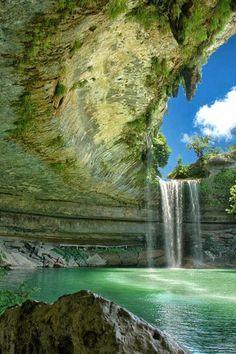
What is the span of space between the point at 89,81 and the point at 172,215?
54.6 ft

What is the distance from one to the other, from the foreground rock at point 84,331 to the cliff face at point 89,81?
489 cm

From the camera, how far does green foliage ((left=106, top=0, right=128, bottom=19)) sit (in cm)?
669

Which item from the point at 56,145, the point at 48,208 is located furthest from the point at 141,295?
the point at 48,208

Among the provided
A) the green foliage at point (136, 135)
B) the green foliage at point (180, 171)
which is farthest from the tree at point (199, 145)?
the green foliage at point (136, 135)

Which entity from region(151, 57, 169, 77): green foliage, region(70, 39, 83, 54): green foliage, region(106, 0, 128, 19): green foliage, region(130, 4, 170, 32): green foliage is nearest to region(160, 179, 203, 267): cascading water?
region(151, 57, 169, 77): green foliage

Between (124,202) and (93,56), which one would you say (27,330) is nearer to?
(93,56)

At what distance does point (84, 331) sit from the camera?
2.49 m

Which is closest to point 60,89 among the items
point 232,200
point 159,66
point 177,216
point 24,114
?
point 24,114

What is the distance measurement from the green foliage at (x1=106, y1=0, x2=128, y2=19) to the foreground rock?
542cm

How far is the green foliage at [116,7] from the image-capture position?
6694 mm

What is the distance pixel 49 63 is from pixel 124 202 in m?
16.0

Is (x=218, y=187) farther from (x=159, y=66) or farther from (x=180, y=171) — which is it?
(x=159, y=66)

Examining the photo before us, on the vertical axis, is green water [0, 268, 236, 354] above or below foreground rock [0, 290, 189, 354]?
below

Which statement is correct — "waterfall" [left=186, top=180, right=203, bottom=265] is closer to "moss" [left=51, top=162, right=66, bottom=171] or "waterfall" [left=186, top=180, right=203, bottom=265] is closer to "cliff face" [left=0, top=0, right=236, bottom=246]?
"cliff face" [left=0, top=0, right=236, bottom=246]
